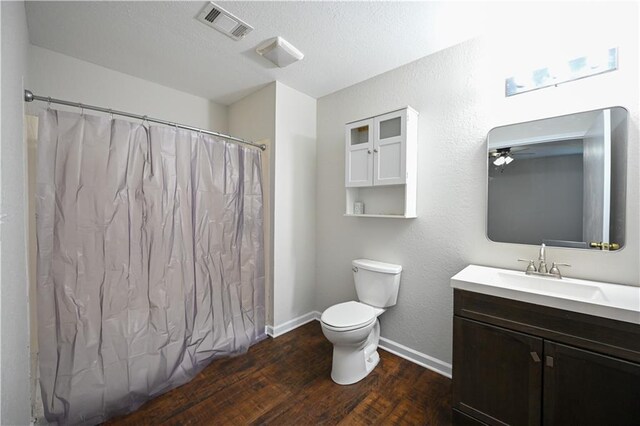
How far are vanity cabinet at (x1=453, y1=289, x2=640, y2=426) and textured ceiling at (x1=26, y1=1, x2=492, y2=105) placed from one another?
5.39 feet

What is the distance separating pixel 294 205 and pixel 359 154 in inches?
32.1

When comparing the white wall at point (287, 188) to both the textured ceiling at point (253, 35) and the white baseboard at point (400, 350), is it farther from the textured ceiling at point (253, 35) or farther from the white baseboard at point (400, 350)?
the textured ceiling at point (253, 35)

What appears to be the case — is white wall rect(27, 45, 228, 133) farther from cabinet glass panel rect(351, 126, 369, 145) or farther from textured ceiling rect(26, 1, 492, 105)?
cabinet glass panel rect(351, 126, 369, 145)

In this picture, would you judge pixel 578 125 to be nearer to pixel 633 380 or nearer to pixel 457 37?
pixel 457 37

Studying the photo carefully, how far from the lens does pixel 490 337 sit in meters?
1.29

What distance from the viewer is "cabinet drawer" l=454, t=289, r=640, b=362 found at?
1004 mm

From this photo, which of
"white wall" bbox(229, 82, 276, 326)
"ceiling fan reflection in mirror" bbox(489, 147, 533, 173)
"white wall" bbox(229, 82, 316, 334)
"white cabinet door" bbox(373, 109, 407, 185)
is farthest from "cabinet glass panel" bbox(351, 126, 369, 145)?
"ceiling fan reflection in mirror" bbox(489, 147, 533, 173)

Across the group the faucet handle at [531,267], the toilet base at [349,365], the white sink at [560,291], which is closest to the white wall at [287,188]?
the toilet base at [349,365]

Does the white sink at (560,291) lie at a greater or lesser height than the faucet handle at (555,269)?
lesser

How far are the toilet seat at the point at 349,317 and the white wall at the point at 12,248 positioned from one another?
4.61 feet

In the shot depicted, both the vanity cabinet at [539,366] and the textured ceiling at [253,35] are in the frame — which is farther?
the textured ceiling at [253,35]

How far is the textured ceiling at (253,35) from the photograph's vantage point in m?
1.47

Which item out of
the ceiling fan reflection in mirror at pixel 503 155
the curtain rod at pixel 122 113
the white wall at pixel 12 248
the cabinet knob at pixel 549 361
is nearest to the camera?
the white wall at pixel 12 248

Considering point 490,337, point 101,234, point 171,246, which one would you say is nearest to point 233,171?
point 171,246
